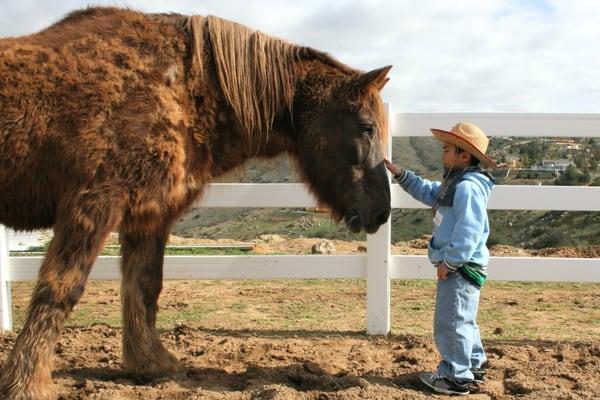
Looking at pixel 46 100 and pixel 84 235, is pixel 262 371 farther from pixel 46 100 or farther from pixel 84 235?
pixel 46 100

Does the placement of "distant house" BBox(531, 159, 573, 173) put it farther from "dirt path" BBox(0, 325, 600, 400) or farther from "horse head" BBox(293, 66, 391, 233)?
"horse head" BBox(293, 66, 391, 233)

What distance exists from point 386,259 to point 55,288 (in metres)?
2.97

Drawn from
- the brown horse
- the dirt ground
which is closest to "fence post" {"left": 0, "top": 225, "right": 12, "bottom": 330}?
the dirt ground

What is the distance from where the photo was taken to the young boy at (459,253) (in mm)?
3260

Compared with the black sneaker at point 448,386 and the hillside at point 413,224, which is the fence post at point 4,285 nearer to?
the black sneaker at point 448,386

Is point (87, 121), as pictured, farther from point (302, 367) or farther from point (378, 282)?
point (378, 282)

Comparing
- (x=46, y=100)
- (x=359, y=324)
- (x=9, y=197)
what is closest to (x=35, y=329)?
(x=9, y=197)

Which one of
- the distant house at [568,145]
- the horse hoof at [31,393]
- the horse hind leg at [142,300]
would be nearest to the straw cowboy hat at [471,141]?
the horse hind leg at [142,300]

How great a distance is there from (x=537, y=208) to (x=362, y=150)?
2167mm

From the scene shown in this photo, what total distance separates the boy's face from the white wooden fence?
3.80 ft

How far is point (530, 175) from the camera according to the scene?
60.6 ft

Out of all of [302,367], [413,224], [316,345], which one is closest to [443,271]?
[302,367]

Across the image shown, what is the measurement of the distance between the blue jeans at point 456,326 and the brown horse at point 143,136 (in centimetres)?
66

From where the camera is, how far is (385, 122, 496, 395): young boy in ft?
10.7
